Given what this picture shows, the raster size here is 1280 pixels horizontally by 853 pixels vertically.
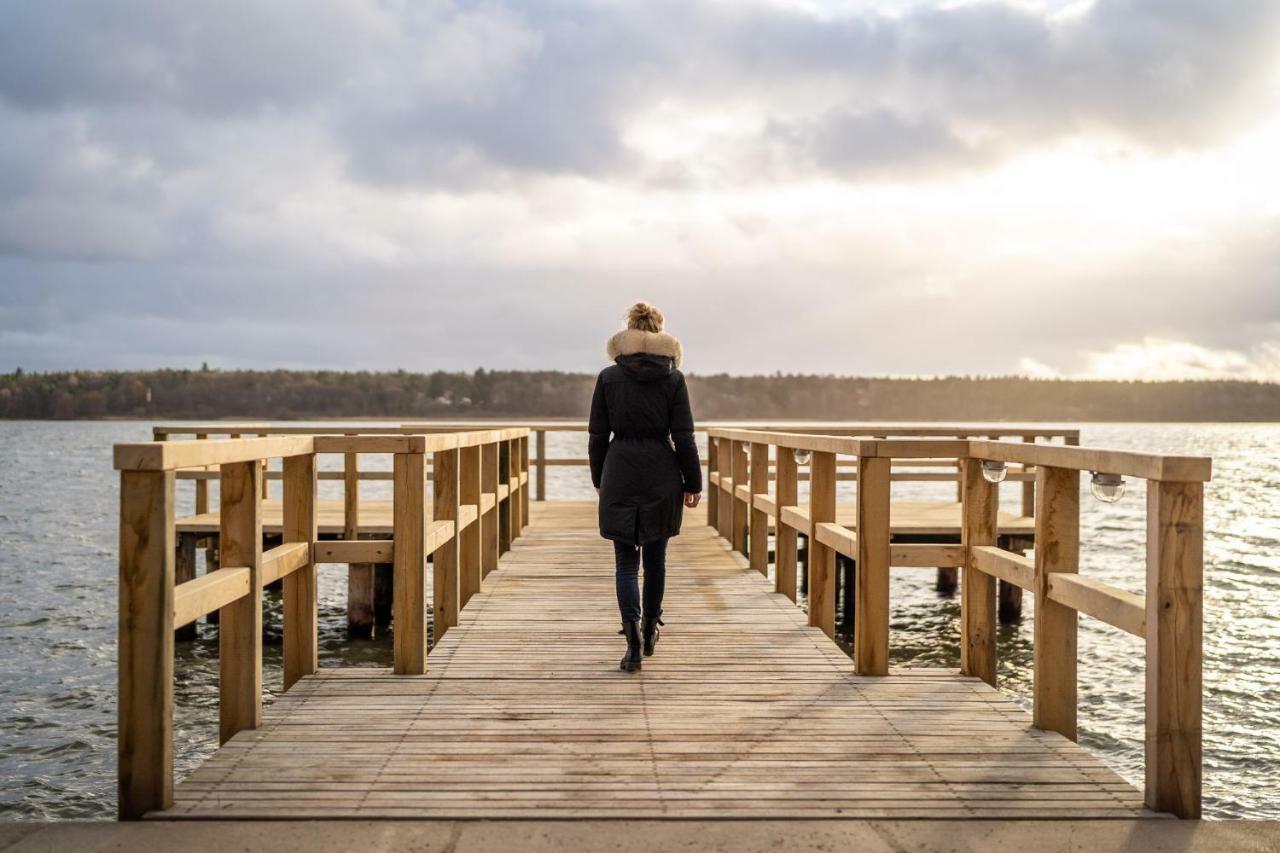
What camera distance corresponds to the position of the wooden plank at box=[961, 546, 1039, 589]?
13.6 ft

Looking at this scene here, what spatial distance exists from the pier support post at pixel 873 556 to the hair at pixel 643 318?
3.94 feet

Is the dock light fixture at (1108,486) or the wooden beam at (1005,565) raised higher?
the dock light fixture at (1108,486)

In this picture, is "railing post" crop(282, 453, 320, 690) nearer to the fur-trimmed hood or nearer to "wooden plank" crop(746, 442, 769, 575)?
the fur-trimmed hood

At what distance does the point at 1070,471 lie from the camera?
3959mm

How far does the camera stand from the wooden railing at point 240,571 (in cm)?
319

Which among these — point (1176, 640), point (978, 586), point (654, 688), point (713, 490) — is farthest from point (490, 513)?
point (1176, 640)

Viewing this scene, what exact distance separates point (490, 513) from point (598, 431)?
3199 mm

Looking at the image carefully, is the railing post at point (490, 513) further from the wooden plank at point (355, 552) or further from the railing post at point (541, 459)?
the railing post at point (541, 459)

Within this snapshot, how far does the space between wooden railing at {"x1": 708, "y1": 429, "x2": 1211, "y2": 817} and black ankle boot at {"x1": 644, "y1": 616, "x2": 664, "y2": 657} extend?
1004 mm

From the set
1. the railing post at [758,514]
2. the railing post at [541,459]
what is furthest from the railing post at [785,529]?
the railing post at [541,459]

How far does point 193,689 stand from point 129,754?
6.59 metres

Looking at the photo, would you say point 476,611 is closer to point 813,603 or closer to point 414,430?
point 813,603

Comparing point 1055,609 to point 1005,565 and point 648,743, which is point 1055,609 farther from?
point 648,743

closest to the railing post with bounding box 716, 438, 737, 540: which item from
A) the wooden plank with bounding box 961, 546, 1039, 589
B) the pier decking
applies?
the pier decking
